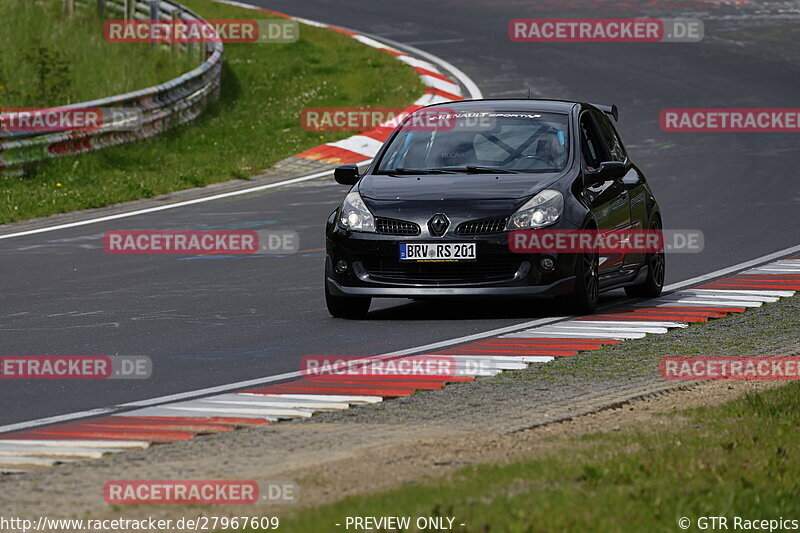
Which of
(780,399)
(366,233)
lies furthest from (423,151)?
(780,399)

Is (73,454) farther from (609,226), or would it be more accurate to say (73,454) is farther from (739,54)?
(739,54)

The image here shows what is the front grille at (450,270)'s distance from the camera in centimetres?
1269

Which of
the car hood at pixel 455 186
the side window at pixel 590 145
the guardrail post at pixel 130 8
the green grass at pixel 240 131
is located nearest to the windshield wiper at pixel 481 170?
the car hood at pixel 455 186

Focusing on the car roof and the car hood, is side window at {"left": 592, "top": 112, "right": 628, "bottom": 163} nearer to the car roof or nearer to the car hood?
the car roof

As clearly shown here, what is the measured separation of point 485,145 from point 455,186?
854 millimetres

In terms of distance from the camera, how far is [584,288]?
13.0 m

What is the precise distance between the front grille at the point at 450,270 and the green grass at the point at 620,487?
4503 millimetres

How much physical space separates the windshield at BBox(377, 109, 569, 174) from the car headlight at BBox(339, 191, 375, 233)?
2.16 feet

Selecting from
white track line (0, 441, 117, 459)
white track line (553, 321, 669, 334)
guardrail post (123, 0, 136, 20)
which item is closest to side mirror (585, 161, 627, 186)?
white track line (553, 321, 669, 334)

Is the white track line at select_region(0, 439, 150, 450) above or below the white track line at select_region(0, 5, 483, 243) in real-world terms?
above

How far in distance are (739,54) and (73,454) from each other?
26925 millimetres

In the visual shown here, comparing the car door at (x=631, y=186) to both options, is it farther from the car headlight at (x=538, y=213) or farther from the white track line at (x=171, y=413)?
the white track line at (x=171, y=413)

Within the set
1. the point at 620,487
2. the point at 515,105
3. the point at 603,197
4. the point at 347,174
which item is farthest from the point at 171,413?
the point at 515,105

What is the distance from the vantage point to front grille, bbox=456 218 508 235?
1266cm
